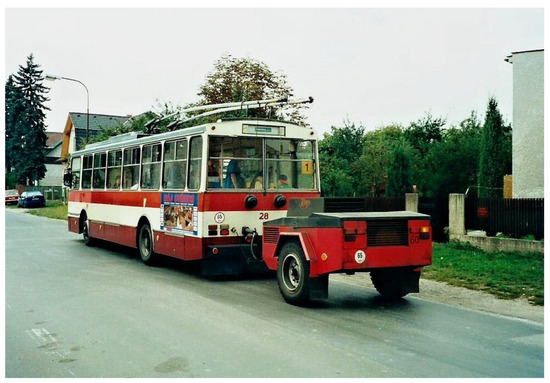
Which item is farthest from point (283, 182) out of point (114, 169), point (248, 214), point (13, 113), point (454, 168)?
point (13, 113)

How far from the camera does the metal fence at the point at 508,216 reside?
14414mm

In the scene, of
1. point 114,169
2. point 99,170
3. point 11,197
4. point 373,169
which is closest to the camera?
point 114,169

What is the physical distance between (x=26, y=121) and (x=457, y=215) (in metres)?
57.7

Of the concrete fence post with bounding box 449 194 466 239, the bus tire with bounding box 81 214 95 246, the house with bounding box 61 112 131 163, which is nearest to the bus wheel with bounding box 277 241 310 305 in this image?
the concrete fence post with bounding box 449 194 466 239

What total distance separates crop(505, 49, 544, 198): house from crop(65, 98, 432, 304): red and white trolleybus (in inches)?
469

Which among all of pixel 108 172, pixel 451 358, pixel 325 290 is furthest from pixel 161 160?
pixel 451 358

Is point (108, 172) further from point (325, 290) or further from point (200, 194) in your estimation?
point (325, 290)

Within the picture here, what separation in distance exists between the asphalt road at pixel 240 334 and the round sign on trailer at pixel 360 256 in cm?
73

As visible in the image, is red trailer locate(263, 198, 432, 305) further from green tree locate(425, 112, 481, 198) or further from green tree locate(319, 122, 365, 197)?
green tree locate(425, 112, 481, 198)

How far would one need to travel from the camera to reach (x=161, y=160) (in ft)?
43.2

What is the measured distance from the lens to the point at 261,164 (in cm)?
1192

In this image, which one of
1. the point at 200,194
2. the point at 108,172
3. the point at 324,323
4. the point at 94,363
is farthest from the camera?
the point at 108,172

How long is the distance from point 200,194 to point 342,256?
376 cm

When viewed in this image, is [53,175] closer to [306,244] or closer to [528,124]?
[528,124]
